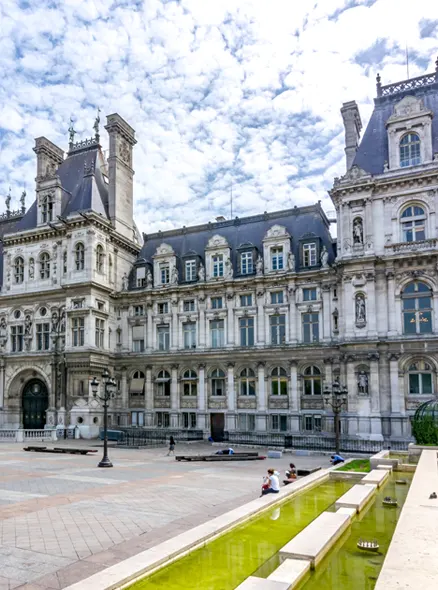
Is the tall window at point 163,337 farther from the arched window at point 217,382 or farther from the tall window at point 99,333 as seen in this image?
the arched window at point 217,382

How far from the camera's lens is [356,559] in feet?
34.9

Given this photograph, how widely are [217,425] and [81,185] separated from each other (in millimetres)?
27479

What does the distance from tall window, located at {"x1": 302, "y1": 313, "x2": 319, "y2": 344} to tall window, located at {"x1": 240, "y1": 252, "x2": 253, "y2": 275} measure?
672 cm

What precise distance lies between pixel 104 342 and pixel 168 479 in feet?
92.6

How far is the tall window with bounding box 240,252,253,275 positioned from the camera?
46.3 metres

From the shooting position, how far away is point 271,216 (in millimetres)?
48594

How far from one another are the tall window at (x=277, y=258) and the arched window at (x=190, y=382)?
38.8 ft

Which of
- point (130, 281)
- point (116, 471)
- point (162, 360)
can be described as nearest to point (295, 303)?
point (162, 360)

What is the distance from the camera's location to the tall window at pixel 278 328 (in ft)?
143

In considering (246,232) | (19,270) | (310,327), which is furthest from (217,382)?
A: (19,270)

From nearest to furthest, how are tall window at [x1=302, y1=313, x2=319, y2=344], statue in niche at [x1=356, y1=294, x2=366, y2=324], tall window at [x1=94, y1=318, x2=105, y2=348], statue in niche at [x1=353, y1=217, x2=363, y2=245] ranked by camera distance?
statue in niche at [x1=356, y1=294, x2=366, y2=324] → statue in niche at [x1=353, y1=217, x2=363, y2=245] → tall window at [x1=302, y1=313, x2=319, y2=344] → tall window at [x1=94, y1=318, x2=105, y2=348]

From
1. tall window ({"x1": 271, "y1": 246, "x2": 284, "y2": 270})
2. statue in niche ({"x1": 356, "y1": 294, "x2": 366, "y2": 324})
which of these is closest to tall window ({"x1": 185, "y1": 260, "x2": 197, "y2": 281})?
tall window ({"x1": 271, "y1": 246, "x2": 284, "y2": 270})

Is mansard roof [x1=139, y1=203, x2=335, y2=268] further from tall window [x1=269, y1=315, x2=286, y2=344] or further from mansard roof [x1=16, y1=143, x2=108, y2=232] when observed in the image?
mansard roof [x1=16, y1=143, x2=108, y2=232]

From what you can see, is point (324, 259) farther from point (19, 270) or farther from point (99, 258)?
point (19, 270)
